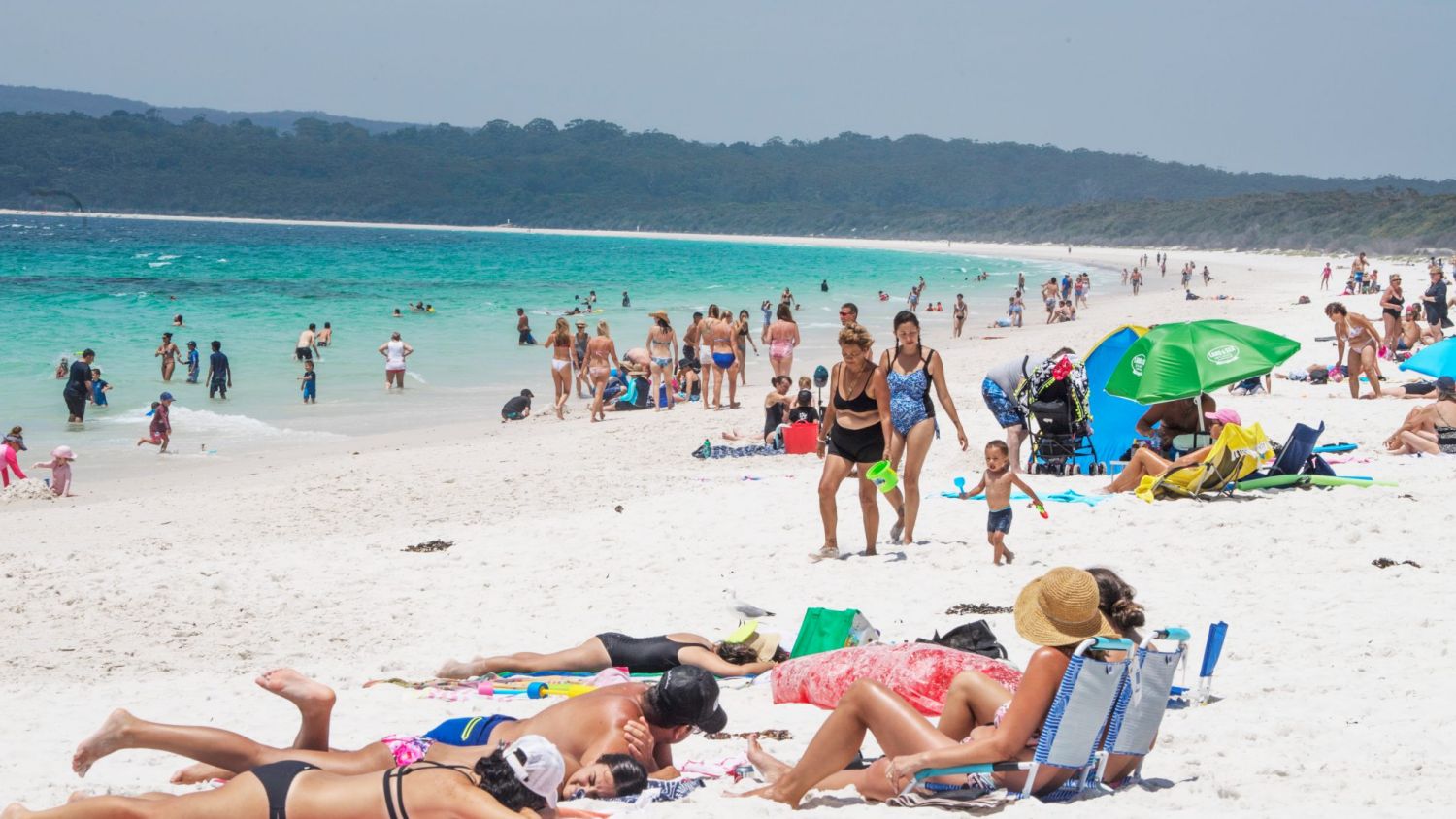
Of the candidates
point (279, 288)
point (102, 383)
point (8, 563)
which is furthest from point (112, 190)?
point (8, 563)

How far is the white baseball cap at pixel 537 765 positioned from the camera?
363cm

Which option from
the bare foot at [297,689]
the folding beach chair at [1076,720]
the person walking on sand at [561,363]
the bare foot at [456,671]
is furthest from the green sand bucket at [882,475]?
the person walking on sand at [561,363]

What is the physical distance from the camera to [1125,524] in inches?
325

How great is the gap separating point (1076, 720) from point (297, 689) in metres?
2.34

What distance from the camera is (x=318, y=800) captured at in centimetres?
347

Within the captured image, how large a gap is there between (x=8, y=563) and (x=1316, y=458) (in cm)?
857

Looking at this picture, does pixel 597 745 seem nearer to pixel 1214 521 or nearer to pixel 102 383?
pixel 1214 521

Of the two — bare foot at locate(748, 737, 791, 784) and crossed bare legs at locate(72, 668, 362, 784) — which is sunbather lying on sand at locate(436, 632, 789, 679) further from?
crossed bare legs at locate(72, 668, 362, 784)

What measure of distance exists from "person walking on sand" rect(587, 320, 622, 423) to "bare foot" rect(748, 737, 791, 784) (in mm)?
11786

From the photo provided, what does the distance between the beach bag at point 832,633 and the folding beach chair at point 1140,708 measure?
1928mm

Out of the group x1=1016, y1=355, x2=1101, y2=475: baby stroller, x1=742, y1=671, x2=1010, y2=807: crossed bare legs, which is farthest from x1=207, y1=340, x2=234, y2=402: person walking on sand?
x1=742, y1=671, x2=1010, y2=807: crossed bare legs

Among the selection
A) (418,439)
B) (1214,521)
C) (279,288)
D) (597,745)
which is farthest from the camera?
(279,288)

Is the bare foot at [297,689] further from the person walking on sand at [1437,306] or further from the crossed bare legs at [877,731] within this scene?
the person walking on sand at [1437,306]

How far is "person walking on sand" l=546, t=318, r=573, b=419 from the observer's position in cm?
1625
